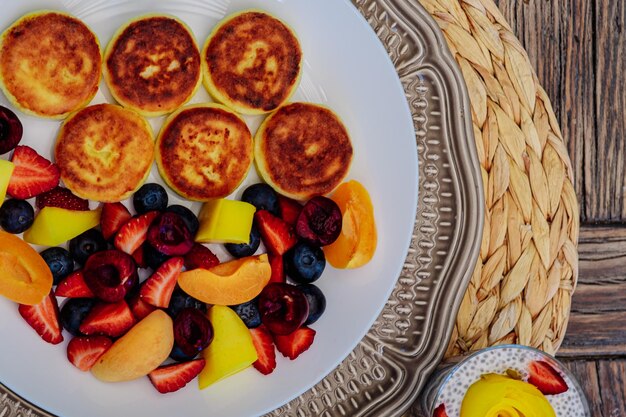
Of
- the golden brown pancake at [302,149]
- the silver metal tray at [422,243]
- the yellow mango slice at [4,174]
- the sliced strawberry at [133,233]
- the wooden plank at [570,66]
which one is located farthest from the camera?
the wooden plank at [570,66]

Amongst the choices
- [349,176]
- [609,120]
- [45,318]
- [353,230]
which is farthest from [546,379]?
[45,318]

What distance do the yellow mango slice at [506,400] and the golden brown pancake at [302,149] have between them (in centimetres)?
65

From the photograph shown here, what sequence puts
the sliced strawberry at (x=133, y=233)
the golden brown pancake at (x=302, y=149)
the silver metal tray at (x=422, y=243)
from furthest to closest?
the silver metal tray at (x=422, y=243), the golden brown pancake at (x=302, y=149), the sliced strawberry at (x=133, y=233)

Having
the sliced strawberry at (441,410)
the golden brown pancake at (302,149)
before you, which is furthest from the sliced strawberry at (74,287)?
the sliced strawberry at (441,410)

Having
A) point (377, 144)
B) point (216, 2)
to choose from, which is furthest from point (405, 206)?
point (216, 2)

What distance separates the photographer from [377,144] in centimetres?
177

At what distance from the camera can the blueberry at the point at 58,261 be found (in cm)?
160

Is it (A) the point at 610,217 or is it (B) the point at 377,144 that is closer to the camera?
(B) the point at 377,144

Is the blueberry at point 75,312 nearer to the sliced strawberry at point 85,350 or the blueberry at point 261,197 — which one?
the sliced strawberry at point 85,350

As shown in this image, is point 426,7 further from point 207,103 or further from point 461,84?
point 207,103

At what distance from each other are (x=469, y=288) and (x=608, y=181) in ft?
2.02

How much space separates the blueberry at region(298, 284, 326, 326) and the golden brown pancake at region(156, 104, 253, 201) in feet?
1.08

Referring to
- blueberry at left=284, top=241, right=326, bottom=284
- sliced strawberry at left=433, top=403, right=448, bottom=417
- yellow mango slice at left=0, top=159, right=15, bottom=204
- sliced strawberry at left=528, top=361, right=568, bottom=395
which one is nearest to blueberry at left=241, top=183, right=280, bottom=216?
blueberry at left=284, top=241, right=326, bottom=284

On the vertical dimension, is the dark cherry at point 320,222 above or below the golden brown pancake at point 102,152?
below
